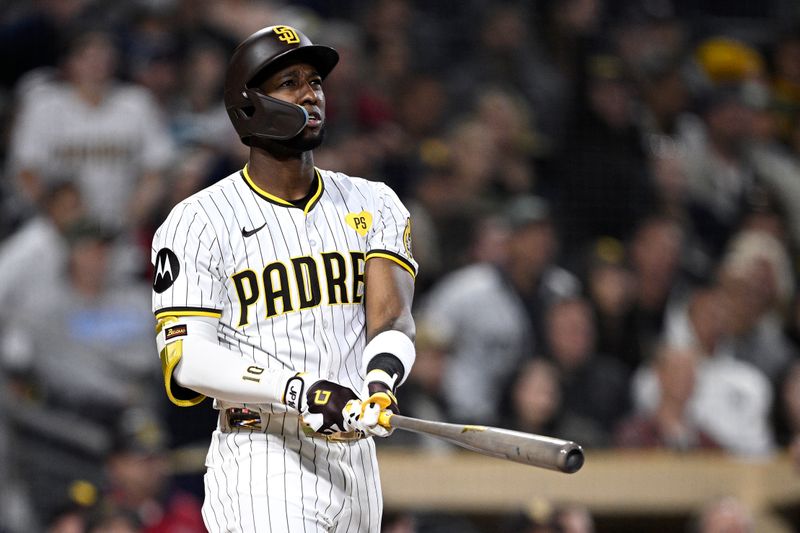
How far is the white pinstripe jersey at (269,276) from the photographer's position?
334 centimetres

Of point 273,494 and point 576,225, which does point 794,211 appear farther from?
point 273,494

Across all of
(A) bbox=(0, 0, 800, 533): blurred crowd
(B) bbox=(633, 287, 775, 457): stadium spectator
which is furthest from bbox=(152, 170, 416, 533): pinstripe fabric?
(B) bbox=(633, 287, 775, 457): stadium spectator

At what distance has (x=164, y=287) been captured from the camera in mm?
3336

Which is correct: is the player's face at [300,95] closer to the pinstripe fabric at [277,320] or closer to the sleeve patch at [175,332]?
the pinstripe fabric at [277,320]

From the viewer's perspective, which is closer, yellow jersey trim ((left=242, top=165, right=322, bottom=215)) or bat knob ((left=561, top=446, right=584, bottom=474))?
→ bat knob ((left=561, top=446, right=584, bottom=474))

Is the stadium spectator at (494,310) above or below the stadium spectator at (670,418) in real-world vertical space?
above

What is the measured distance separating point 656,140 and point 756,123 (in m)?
0.85

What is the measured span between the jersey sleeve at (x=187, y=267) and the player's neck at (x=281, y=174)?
8.9 inches

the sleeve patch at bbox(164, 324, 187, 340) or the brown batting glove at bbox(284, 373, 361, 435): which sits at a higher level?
the sleeve patch at bbox(164, 324, 187, 340)

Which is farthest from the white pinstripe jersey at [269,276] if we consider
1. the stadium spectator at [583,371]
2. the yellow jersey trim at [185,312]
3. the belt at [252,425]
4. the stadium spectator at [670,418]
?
the stadium spectator at [670,418]

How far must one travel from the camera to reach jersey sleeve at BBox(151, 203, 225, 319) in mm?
3295

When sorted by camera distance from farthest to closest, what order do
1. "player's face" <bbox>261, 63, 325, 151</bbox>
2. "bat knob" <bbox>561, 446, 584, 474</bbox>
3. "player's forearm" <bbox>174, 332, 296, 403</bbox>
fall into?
"player's face" <bbox>261, 63, 325, 151</bbox> < "player's forearm" <bbox>174, 332, 296, 403</bbox> < "bat knob" <bbox>561, 446, 584, 474</bbox>

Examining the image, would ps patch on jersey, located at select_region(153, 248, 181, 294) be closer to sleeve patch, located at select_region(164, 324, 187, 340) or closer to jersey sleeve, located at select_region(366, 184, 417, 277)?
sleeve patch, located at select_region(164, 324, 187, 340)

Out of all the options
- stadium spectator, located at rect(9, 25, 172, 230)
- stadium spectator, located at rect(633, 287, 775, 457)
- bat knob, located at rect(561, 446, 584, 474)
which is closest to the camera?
bat knob, located at rect(561, 446, 584, 474)
